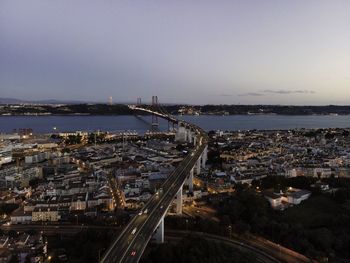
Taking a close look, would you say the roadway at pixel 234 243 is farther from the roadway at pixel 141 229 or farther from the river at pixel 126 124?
the river at pixel 126 124

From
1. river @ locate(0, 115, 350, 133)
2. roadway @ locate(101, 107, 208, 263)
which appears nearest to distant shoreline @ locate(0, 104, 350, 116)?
river @ locate(0, 115, 350, 133)

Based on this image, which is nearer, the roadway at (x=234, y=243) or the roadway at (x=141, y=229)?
the roadway at (x=141, y=229)

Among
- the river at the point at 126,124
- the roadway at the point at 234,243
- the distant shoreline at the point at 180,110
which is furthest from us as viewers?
the distant shoreline at the point at 180,110

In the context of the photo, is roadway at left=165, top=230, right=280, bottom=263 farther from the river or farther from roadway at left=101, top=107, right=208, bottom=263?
the river

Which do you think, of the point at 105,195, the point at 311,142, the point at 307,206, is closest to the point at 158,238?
the point at 105,195

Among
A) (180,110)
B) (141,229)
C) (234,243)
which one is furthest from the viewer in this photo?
(180,110)

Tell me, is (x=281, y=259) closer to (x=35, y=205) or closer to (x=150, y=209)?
(x=150, y=209)

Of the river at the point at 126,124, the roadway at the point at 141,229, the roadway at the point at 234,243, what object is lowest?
the river at the point at 126,124

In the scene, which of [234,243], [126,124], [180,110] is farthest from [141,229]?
[180,110]

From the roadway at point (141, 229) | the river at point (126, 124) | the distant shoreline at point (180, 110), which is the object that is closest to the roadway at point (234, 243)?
the roadway at point (141, 229)

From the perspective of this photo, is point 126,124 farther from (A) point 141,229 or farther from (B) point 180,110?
(A) point 141,229

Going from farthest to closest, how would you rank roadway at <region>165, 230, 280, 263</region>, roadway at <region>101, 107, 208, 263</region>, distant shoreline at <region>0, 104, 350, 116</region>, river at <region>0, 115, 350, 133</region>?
distant shoreline at <region>0, 104, 350, 116</region> < river at <region>0, 115, 350, 133</region> < roadway at <region>165, 230, 280, 263</region> < roadway at <region>101, 107, 208, 263</region>

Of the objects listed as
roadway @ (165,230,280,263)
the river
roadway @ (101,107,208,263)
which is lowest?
the river
